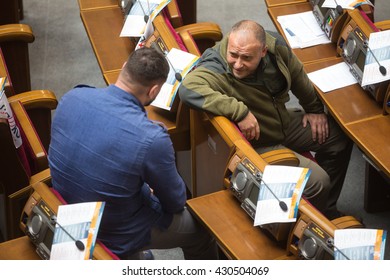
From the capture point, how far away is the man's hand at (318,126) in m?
4.03

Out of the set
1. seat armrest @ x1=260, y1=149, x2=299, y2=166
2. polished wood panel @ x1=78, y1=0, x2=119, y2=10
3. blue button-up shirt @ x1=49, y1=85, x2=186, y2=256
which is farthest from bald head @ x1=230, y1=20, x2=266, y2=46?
polished wood panel @ x1=78, y1=0, x2=119, y2=10

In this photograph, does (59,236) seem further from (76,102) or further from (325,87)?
(325,87)

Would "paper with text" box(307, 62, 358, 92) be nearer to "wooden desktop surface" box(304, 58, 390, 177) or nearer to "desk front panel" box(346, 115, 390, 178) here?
"wooden desktop surface" box(304, 58, 390, 177)

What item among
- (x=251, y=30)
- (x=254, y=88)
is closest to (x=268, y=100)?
(x=254, y=88)

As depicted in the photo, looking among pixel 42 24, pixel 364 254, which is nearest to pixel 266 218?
pixel 364 254

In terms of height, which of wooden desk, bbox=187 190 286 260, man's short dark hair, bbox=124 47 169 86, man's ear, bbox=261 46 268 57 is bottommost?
wooden desk, bbox=187 190 286 260

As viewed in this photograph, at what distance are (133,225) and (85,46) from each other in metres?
2.82

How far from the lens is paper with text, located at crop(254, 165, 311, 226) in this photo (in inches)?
120

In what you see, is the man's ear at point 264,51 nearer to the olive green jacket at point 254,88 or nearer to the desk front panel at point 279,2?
the olive green jacket at point 254,88

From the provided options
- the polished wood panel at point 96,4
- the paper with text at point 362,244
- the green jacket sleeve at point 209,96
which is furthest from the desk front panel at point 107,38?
the paper with text at point 362,244

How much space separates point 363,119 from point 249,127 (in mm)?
629

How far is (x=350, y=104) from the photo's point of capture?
3.95 m

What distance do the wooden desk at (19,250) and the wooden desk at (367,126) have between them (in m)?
1.54
